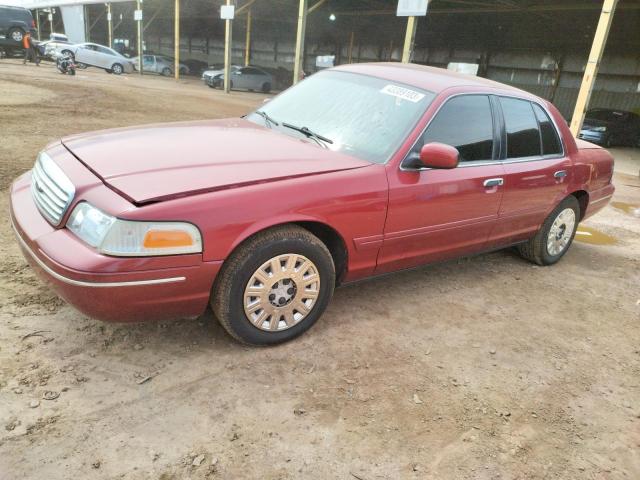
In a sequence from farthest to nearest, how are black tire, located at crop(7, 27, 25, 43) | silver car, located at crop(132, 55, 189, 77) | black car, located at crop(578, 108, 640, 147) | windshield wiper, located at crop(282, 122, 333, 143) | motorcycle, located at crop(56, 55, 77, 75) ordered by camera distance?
silver car, located at crop(132, 55, 189, 77), black tire, located at crop(7, 27, 25, 43), motorcycle, located at crop(56, 55, 77, 75), black car, located at crop(578, 108, 640, 147), windshield wiper, located at crop(282, 122, 333, 143)

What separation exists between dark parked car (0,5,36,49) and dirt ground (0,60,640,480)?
26033mm

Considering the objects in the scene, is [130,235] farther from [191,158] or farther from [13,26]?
[13,26]

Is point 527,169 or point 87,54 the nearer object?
point 527,169

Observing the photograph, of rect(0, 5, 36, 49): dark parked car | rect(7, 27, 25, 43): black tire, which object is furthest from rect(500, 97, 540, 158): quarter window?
Answer: rect(7, 27, 25, 43): black tire

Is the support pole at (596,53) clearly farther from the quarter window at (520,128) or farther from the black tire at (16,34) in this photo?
the black tire at (16,34)

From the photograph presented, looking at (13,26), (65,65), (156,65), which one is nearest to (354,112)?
(65,65)

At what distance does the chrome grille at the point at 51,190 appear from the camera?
2447 millimetres

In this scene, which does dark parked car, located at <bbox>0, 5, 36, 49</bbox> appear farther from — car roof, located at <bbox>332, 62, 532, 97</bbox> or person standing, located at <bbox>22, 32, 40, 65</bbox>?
car roof, located at <bbox>332, 62, 532, 97</bbox>

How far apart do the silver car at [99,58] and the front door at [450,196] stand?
28.9 m

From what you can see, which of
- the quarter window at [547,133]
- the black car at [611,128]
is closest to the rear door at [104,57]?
the black car at [611,128]

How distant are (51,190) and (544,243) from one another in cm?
400

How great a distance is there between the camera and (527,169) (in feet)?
12.7

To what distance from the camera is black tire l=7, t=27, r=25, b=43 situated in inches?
961

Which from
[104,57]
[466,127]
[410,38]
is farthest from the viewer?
[104,57]
